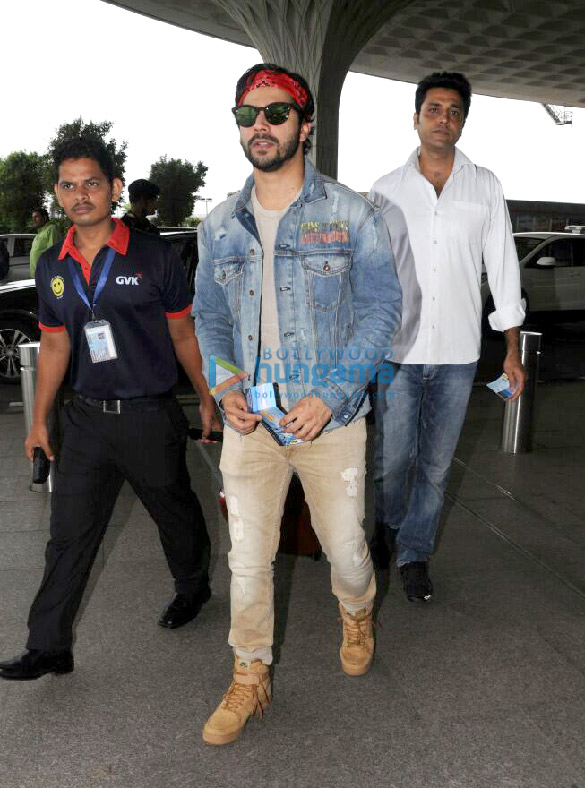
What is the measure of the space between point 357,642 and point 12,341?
713 cm

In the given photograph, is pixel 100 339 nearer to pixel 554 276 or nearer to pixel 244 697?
pixel 244 697

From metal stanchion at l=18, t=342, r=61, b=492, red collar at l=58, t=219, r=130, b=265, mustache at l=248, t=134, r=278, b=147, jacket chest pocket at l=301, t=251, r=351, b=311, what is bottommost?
metal stanchion at l=18, t=342, r=61, b=492

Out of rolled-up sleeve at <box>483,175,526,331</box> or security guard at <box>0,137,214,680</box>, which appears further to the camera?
rolled-up sleeve at <box>483,175,526,331</box>

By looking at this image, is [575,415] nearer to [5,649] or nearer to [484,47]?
[5,649]

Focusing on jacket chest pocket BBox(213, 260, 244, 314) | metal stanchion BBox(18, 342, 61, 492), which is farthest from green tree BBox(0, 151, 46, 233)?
jacket chest pocket BBox(213, 260, 244, 314)

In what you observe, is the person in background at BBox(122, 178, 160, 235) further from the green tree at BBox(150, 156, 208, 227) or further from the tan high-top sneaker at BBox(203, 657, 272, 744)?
the green tree at BBox(150, 156, 208, 227)

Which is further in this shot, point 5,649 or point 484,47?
point 484,47

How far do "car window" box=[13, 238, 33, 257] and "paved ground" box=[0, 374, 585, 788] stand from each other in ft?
58.4

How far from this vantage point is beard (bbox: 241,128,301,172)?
2.44 metres

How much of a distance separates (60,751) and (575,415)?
605 cm

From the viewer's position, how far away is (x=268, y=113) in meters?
2.42

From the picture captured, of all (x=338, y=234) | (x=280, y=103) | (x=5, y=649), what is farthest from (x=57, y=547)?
(x=280, y=103)

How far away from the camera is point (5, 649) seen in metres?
3.20

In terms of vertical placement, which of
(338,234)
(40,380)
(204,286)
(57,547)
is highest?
(338,234)
